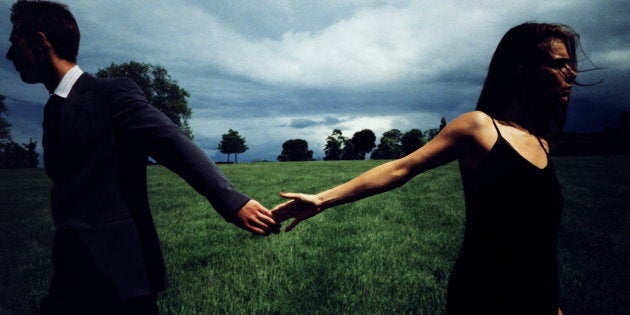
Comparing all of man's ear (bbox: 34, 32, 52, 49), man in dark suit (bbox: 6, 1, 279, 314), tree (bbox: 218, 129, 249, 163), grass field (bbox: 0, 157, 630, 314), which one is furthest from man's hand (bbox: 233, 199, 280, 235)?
tree (bbox: 218, 129, 249, 163)

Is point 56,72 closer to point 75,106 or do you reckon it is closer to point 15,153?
point 75,106

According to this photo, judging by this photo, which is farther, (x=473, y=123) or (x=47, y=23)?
(x=47, y=23)

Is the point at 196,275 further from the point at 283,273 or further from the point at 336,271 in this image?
the point at 336,271

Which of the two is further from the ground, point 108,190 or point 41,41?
point 41,41

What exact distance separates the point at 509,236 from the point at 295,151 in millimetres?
131058

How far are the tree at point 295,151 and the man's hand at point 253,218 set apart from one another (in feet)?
419

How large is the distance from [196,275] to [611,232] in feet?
31.0

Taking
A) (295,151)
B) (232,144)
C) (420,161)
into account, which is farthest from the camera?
(295,151)

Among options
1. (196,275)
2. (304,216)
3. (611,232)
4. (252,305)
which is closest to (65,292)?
(304,216)

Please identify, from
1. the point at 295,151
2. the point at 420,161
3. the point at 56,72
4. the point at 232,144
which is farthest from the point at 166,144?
the point at 295,151

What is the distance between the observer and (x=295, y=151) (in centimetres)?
13250

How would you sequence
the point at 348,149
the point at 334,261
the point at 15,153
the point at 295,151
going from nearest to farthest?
the point at 334,261 → the point at 15,153 → the point at 348,149 → the point at 295,151

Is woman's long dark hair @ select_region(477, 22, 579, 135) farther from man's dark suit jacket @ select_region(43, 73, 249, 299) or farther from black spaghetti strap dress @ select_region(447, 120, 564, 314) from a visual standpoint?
man's dark suit jacket @ select_region(43, 73, 249, 299)

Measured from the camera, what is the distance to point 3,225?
9289 millimetres
